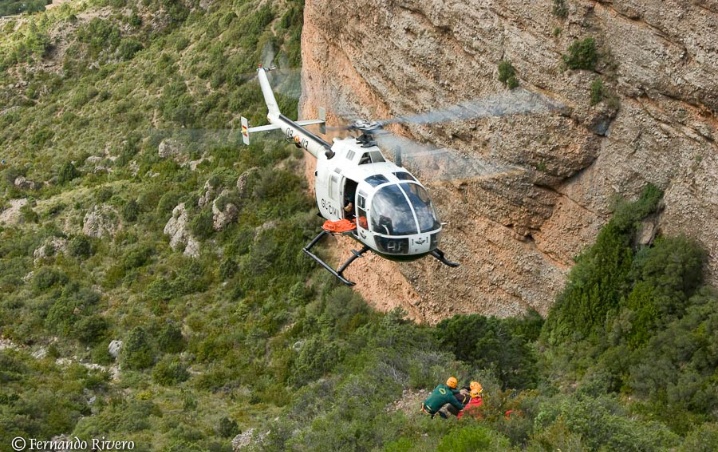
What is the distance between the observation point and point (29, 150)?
4912 cm

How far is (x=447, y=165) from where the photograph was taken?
2594 cm

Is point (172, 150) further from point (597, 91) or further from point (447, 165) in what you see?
point (597, 91)

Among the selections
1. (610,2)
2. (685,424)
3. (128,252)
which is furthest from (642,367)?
(128,252)

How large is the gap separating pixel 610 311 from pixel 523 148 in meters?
4.37

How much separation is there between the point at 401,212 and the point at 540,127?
6.39 m

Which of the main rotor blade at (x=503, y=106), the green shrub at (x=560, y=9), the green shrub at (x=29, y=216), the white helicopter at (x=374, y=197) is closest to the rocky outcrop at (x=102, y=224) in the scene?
the green shrub at (x=29, y=216)

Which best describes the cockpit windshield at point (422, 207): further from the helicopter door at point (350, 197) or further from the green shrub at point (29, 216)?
the green shrub at point (29, 216)

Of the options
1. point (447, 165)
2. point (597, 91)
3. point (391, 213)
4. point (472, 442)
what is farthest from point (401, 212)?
point (447, 165)

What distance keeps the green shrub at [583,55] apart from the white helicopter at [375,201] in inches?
206

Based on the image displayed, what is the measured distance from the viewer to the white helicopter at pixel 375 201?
1812 centimetres

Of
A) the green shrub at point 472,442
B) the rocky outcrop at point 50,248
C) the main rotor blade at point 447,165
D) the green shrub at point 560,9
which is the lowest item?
the rocky outcrop at point 50,248

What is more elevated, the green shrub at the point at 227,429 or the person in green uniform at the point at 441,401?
the person in green uniform at the point at 441,401

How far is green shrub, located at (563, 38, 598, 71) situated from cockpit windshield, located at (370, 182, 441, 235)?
5.79m

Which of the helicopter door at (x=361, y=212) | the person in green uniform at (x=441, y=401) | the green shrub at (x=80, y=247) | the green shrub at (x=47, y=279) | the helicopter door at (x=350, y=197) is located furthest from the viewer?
the green shrub at (x=80, y=247)
